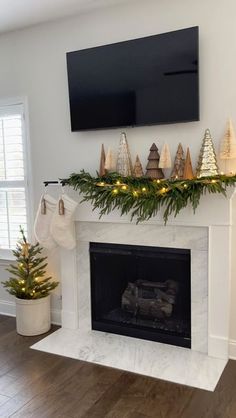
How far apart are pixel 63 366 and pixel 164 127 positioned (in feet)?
6.07

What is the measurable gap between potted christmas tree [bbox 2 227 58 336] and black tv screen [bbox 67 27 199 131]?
1173 millimetres

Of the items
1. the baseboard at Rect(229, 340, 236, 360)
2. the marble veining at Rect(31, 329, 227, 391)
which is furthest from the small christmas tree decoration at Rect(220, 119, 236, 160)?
the marble veining at Rect(31, 329, 227, 391)

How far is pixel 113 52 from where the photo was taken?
2826 mm

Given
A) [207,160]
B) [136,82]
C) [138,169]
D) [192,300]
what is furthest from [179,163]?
[192,300]

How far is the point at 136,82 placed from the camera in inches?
109

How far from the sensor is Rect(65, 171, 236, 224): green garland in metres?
2.52

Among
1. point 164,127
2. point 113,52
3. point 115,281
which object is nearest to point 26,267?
point 115,281

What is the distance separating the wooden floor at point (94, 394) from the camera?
2148 millimetres

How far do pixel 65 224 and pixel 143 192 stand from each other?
728 mm

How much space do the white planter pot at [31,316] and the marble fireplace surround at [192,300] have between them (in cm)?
15

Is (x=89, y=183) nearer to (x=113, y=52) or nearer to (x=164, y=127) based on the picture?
(x=164, y=127)

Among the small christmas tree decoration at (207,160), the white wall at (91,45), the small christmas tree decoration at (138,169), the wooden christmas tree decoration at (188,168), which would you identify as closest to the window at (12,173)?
the white wall at (91,45)

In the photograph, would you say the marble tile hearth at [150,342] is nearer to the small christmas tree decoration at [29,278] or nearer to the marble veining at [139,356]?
the marble veining at [139,356]

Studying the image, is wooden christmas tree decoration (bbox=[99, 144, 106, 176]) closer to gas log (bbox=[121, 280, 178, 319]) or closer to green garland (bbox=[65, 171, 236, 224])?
green garland (bbox=[65, 171, 236, 224])
